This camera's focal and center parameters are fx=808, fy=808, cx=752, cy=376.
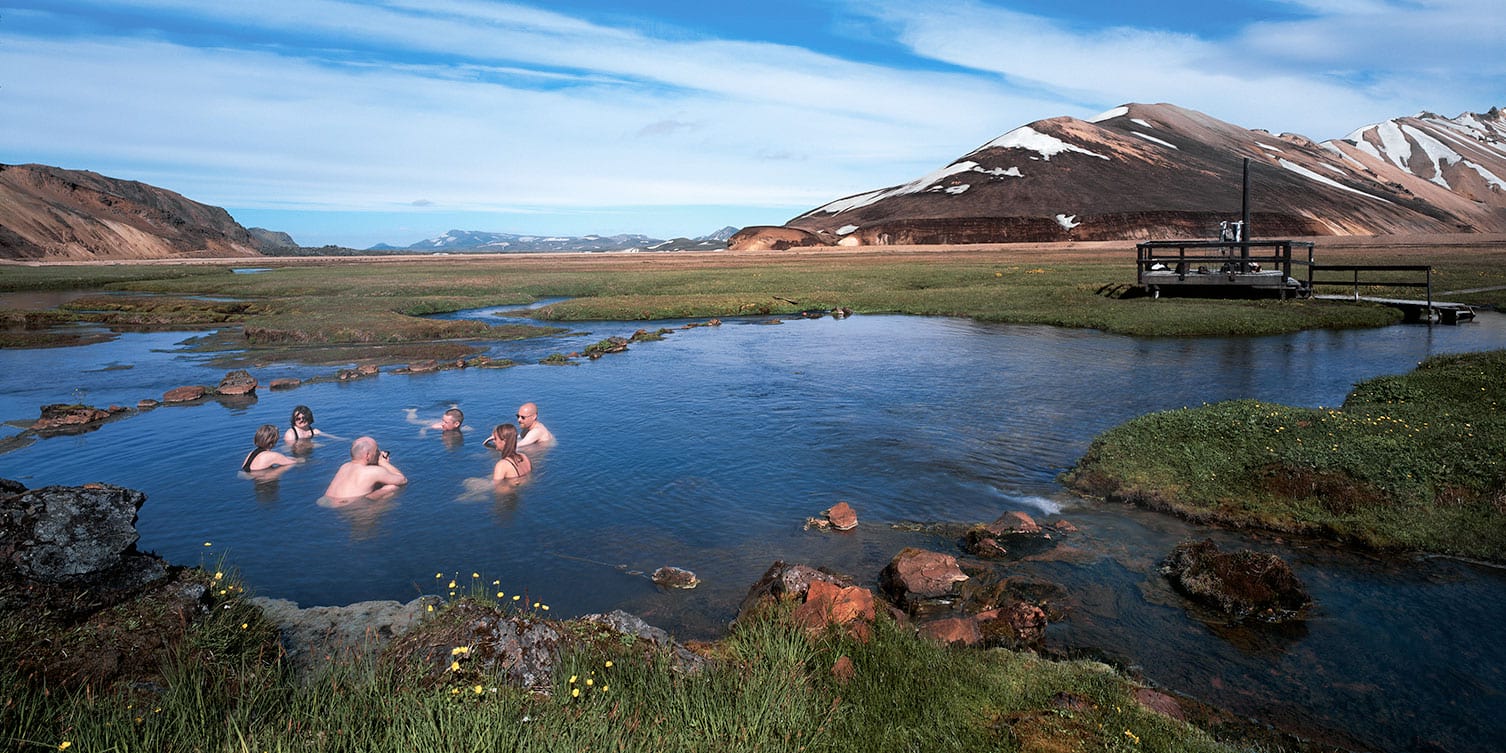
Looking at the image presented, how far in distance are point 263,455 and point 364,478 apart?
10.8 ft

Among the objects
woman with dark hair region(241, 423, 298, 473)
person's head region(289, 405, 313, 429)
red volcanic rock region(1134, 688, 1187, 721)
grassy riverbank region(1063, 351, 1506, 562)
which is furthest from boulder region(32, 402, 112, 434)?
red volcanic rock region(1134, 688, 1187, 721)

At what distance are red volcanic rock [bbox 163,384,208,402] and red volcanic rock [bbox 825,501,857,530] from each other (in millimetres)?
19906

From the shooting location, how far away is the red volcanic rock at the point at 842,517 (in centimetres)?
1276

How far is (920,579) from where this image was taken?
10117 mm

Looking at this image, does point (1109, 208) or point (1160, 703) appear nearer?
point (1160, 703)

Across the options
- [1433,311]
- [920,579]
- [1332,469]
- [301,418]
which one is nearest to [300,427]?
[301,418]

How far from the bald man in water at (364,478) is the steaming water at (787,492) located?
505mm

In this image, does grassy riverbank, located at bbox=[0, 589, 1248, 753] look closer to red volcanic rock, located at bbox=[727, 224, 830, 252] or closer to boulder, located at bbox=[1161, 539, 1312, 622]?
boulder, located at bbox=[1161, 539, 1312, 622]

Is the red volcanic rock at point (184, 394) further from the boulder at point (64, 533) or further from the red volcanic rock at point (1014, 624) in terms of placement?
the red volcanic rock at point (1014, 624)

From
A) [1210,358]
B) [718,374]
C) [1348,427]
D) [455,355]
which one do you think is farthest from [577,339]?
[1348,427]

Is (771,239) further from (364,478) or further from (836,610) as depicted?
(836,610)

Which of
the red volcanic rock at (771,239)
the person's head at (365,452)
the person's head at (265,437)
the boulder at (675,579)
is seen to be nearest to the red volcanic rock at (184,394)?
the person's head at (265,437)

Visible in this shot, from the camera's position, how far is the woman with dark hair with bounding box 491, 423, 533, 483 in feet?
51.3

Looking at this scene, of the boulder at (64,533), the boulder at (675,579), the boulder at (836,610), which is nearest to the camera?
the boulder at (64,533)
